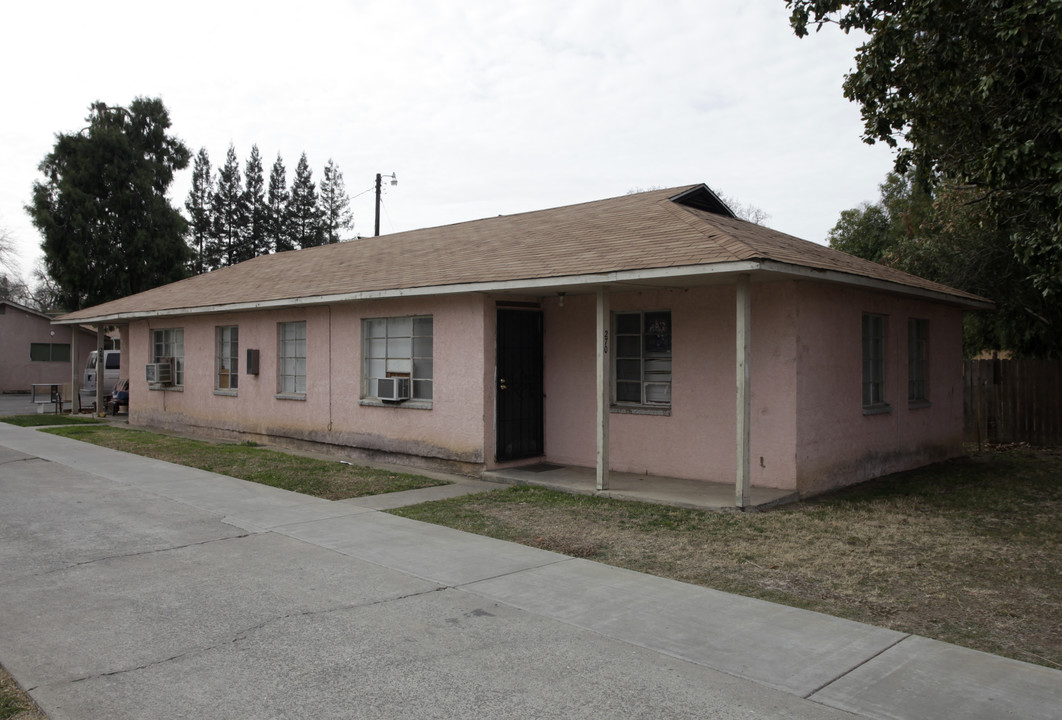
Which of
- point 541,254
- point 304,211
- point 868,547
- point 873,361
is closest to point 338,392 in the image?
point 541,254

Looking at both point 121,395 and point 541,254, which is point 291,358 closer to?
point 541,254

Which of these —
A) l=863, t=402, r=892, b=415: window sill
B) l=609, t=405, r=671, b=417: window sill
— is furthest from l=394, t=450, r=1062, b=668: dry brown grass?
l=609, t=405, r=671, b=417: window sill

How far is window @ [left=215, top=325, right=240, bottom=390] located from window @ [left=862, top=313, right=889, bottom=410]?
11837 mm

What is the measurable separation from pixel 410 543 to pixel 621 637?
9.49 ft

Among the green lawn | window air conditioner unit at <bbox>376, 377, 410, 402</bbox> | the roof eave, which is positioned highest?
the roof eave

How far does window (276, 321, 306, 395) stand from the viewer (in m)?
14.8

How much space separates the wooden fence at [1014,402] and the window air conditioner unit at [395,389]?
35.6 ft

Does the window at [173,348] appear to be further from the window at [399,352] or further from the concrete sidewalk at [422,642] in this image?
the concrete sidewalk at [422,642]

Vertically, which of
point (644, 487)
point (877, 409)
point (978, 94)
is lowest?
point (644, 487)

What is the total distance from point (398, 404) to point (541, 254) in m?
3.37

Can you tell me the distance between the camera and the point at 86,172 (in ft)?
116

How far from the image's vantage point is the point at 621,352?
1124 centimetres

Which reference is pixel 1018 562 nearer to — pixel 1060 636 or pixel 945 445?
pixel 1060 636

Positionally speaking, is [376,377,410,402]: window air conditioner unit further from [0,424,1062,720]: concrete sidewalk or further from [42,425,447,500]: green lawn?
[0,424,1062,720]: concrete sidewalk
